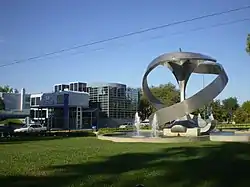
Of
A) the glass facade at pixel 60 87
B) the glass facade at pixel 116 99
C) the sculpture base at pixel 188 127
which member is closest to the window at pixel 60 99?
the glass facade at pixel 116 99

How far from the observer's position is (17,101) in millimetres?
84312

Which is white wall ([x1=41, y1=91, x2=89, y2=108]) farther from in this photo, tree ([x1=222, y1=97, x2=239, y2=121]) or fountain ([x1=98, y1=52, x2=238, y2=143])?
tree ([x1=222, y1=97, x2=239, y2=121])

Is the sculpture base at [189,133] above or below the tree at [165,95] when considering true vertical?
below

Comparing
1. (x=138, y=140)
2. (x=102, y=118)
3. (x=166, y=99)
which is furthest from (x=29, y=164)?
(x=102, y=118)

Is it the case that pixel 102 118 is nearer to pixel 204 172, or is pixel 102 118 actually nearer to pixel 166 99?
pixel 166 99

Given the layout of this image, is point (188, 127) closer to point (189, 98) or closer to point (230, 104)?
point (189, 98)

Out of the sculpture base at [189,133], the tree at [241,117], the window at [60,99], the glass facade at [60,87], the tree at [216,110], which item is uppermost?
the glass facade at [60,87]

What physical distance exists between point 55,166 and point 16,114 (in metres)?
64.5

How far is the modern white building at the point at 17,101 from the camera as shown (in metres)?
82.4

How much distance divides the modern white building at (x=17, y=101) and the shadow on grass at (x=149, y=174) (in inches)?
2923

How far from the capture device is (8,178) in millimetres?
9789

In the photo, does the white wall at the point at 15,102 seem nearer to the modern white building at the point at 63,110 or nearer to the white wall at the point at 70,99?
the modern white building at the point at 63,110

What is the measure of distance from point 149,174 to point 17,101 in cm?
7888

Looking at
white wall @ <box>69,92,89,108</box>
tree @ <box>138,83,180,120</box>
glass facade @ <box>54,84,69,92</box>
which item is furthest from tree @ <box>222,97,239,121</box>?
white wall @ <box>69,92,89,108</box>
